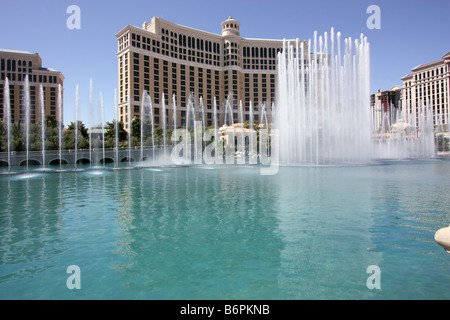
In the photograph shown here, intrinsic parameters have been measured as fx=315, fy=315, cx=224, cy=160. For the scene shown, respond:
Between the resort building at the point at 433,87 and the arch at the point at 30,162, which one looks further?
the resort building at the point at 433,87

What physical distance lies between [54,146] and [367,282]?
2166 inches

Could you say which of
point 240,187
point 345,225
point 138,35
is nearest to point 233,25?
point 138,35

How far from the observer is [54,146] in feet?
168

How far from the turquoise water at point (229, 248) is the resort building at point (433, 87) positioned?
8816 centimetres

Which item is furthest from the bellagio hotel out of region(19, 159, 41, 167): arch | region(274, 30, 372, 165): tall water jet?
region(274, 30, 372, 165): tall water jet

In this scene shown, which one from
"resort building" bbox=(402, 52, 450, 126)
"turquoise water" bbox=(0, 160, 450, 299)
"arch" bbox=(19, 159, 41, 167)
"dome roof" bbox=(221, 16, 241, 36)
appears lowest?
"turquoise water" bbox=(0, 160, 450, 299)

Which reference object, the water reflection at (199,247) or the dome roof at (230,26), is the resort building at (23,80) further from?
the water reflection at (199,247)

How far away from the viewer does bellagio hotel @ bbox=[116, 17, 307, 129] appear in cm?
9075

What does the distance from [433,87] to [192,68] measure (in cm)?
7350

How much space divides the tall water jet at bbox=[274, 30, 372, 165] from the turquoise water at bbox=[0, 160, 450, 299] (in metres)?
20.4

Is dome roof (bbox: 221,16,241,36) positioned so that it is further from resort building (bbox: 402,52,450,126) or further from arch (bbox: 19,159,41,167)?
arch (bbox: 19,159,41,167)

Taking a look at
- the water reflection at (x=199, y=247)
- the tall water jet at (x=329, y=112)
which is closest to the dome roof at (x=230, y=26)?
the tall water jet at (x=329, y=112)

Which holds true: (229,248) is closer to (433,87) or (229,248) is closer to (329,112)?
(329,112)

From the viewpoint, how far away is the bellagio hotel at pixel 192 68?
90.8m
